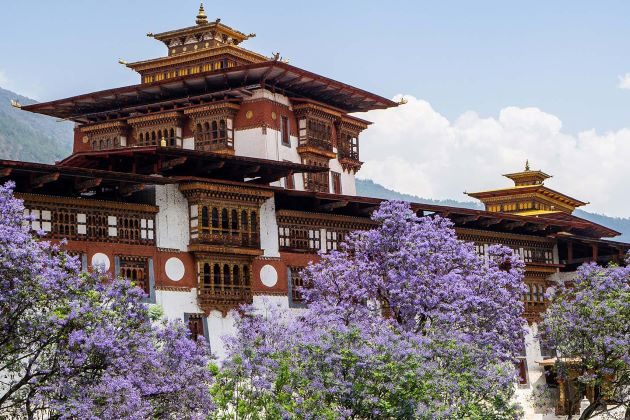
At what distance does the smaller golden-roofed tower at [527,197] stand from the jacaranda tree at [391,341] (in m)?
39.1

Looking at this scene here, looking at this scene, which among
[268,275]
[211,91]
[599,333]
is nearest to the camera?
[599,333]

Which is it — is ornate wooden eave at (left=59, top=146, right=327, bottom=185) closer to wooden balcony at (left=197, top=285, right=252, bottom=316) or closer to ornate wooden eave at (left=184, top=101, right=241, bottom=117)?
wooden balcony at (left=197, top=285, right=252, bottom=316)

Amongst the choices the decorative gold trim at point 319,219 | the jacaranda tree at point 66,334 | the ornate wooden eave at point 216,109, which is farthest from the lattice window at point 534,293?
the jacaranda tree at point 66,334

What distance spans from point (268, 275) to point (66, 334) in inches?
964

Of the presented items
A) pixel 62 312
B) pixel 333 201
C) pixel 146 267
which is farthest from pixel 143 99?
pixel 62 312

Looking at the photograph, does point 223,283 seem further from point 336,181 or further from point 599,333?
point 336,181

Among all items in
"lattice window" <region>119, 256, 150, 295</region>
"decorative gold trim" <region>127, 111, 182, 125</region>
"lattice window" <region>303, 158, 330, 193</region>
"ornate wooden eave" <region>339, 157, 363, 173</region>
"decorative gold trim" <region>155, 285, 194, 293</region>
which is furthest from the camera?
"ornate wooden eave" <region>339, 157, 363, 173</region>

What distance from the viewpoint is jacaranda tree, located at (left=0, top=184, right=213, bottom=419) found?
32.6m

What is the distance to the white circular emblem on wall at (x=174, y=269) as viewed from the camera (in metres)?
52.7

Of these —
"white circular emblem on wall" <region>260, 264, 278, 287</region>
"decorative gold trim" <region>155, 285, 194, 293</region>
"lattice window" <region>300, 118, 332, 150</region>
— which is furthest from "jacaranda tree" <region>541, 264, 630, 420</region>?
"lattice window" <region>300, 118, 332, 150</region>

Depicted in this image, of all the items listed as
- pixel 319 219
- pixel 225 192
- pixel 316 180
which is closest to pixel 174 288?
pixel 225 192

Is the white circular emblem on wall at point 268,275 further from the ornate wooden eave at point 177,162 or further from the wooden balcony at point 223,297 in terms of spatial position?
the ornate wooden eave at point 177,162

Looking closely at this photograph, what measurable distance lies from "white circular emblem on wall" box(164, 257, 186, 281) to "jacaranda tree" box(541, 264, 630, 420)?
16.6m

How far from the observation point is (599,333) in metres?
53.9
